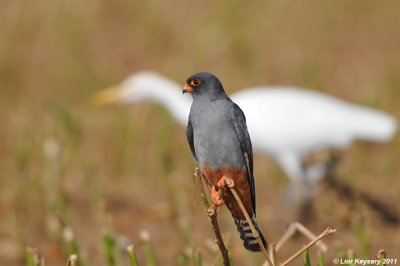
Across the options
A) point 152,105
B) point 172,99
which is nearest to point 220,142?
point 172,99

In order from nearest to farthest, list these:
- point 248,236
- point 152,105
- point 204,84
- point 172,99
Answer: point 204,84 → point 248,236 → point 172,99 → point 152,105

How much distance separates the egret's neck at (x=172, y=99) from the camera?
6828 millimetres

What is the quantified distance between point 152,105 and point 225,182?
562 centimetres

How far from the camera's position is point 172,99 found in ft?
22.5

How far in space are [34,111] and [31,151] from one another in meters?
1.18

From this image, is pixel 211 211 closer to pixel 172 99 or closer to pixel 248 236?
pixel 248 236

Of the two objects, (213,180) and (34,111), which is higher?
(34,111)

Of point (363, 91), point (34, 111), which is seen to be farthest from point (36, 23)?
point (363, 91)

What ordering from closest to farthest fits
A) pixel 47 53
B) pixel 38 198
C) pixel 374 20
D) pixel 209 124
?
pixel 209 124
pixel 38 198
pixel 47 53
pixel 374 20

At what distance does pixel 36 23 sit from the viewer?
9406mm

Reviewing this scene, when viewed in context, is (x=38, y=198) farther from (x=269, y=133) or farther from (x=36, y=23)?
(x=36, y=23)

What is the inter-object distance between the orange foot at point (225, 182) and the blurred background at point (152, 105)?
1784 mm

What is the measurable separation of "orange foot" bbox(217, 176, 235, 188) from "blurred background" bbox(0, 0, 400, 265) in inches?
70.2

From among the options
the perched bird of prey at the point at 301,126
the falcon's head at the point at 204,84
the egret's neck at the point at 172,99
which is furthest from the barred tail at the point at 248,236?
the egret's neck at the point at 172,99
